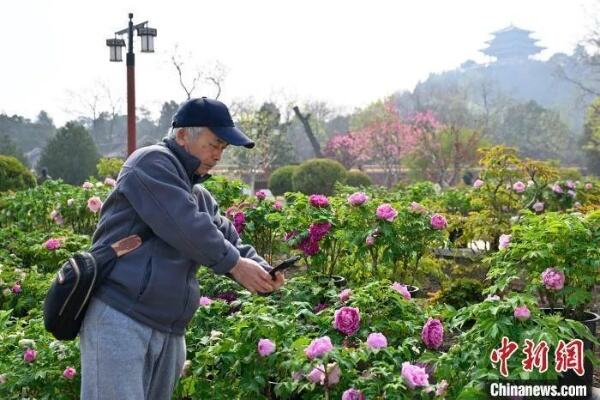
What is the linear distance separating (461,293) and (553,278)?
154cm

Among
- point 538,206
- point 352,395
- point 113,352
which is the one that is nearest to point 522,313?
point 352,395

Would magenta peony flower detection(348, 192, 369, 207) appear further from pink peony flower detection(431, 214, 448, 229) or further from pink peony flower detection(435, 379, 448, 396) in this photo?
pink peony flower detection(435, 379, 448, 396)

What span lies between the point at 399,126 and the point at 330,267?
76.8 feet

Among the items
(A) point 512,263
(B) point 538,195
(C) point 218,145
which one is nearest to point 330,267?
(A) point 512,263

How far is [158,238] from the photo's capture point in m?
2.30

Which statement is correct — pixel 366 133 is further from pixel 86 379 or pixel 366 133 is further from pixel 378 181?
pixel 86 379

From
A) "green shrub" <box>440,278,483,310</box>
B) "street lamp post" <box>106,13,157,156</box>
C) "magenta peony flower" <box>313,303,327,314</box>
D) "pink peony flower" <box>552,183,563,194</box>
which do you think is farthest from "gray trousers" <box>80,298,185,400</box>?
"street lamp post" <box>106,13,157,156</box>

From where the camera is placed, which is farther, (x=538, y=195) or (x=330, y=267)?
(x=538, y=195)

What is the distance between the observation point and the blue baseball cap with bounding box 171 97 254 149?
2348 mm

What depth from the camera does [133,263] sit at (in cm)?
227

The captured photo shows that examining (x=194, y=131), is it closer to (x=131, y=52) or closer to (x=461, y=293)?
(x=461, y=293)

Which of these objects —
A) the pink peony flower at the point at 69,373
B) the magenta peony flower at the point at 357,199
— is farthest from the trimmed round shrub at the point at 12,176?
the pink peony flower at the point at 69,373

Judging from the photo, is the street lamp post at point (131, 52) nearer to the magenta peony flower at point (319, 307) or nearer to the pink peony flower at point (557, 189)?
the pink peony flower at point (557, 189)

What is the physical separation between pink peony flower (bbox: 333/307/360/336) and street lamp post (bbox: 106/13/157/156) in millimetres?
9724
